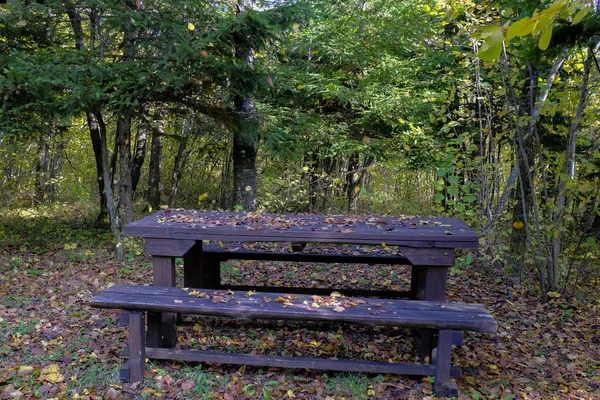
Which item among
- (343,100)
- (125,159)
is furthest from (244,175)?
(343,100)

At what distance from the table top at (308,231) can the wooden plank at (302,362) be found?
0.93m

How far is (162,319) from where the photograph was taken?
12.6 ft

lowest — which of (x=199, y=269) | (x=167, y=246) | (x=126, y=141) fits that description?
(x=199, y=269)

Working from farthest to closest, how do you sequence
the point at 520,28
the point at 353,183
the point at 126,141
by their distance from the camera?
the point at 353,183 < the point at 126,141 < the point at 520,28

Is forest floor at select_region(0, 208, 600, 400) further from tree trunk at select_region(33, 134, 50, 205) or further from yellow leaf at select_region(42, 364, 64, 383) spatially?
tree trunk at select_region(33, 134, 50, 205)

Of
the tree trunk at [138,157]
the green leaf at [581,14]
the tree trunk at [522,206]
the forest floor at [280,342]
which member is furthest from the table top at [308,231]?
the tree trunk at [138,157]

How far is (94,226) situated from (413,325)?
756 centimetres

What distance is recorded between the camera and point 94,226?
8.73 meters

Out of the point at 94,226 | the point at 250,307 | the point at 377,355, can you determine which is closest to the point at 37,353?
the point at 250,307

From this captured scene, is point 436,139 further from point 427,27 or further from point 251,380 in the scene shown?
point 251,380

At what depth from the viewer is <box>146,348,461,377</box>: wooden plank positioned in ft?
10.8

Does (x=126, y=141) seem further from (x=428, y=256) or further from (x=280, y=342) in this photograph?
(x=428, y=256)

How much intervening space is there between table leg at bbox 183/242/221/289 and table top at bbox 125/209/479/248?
0.56 meters

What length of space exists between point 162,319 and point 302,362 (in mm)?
1368
